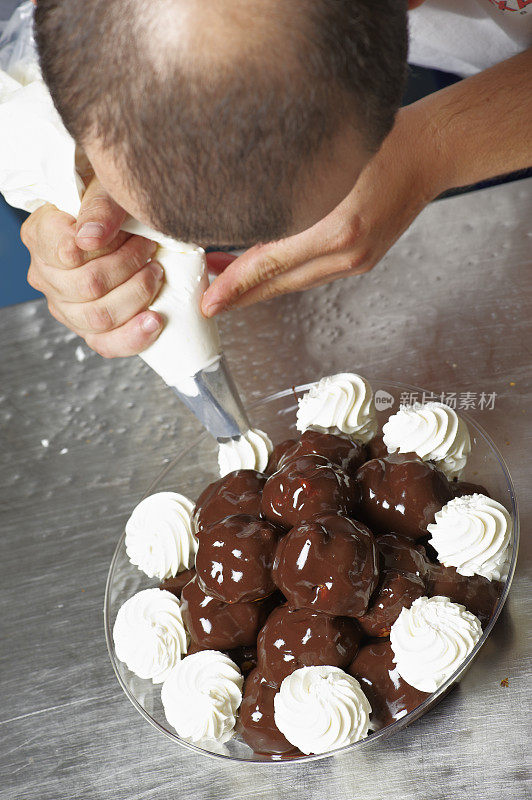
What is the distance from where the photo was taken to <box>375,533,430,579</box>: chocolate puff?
766mm

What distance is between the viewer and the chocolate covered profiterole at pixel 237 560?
2.44 ft

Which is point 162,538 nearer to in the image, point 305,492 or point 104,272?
point 305,492

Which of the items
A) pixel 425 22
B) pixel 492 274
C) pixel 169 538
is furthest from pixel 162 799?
pixel 425 22

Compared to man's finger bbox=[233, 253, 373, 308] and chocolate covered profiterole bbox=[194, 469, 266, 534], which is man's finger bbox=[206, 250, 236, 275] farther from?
chocolate covered profiterole bbox=[194, 469, 266, 534]

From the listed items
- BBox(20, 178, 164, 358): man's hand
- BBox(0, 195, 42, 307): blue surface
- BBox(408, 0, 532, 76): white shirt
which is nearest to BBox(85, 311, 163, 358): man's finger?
BBox(20, 178, 164, 358): man's hand

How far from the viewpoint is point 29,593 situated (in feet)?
3.44

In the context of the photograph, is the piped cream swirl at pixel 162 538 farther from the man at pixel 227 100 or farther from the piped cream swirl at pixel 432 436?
the man at pixel 227 100

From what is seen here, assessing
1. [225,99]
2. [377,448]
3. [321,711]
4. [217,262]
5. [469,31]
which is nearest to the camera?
[225,99]

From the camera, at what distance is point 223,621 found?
775 millimetres

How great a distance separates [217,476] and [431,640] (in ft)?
1.37

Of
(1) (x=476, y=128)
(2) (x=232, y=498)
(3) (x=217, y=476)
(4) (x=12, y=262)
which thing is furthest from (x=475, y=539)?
(4) (x=12, y=262)

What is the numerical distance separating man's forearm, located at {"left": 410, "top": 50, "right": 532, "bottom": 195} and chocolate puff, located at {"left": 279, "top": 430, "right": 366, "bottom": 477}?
422 mm

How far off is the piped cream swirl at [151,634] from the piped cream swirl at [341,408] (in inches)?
11.2

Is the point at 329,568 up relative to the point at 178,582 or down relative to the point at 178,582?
up
